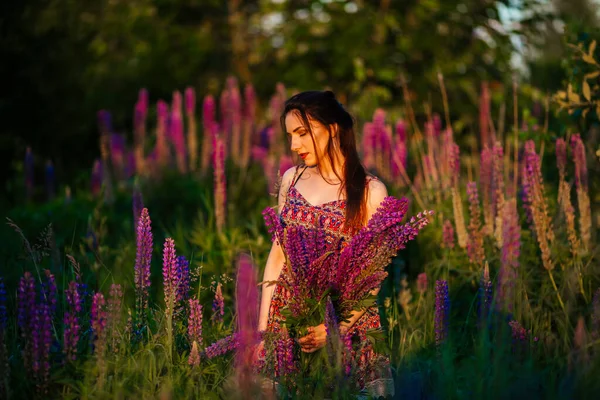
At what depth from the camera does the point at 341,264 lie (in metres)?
2.88

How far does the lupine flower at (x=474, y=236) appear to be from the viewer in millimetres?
4340

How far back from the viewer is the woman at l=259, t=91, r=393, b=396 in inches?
125

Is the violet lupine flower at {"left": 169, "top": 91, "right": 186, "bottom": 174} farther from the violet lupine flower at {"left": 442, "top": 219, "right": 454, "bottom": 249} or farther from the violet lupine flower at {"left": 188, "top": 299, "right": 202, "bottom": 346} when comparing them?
the violet lupine flower at {"left": 188, "top": 299, "right": 202, "bottom": 346}

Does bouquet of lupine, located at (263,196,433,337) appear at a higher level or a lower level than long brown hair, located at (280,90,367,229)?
lower

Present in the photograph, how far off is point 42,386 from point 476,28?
8.50 meters

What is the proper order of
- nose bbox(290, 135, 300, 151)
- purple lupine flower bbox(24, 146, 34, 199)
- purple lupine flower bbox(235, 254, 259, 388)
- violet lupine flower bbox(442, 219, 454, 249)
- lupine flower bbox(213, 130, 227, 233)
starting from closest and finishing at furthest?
purple lupine flower bbox(235, 254, 259, 388) < nose bbox(290, 135, 300, 151) < violet lupine flower bbox(442, 219, 454, 249) < lupine flower bbox(213, 130, 227, 233) < purple lupine flower bbox(24, 146, 34, 199)

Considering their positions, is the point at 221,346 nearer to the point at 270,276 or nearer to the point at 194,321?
the point at 194,321

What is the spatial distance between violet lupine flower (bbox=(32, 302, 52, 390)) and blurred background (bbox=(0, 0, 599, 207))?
15.8 ft

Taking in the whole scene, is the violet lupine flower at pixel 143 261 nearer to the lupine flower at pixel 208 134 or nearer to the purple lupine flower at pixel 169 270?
the purple lupine flower at pixel 169 270

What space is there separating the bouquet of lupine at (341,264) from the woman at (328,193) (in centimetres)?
20

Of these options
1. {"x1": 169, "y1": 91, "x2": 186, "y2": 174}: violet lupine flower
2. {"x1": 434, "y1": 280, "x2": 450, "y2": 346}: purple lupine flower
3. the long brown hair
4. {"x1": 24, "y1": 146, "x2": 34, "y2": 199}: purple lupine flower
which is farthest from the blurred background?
{"x1": 434, "y1": 280, "x2": 450, "y2": 346}: purple lupine flower

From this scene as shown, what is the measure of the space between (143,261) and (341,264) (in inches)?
36.7

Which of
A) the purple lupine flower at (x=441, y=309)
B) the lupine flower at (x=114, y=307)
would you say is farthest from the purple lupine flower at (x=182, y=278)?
the purple lupine flower at (x=441, y=309)

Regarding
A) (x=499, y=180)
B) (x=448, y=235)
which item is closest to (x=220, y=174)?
(x=448, y=235)
